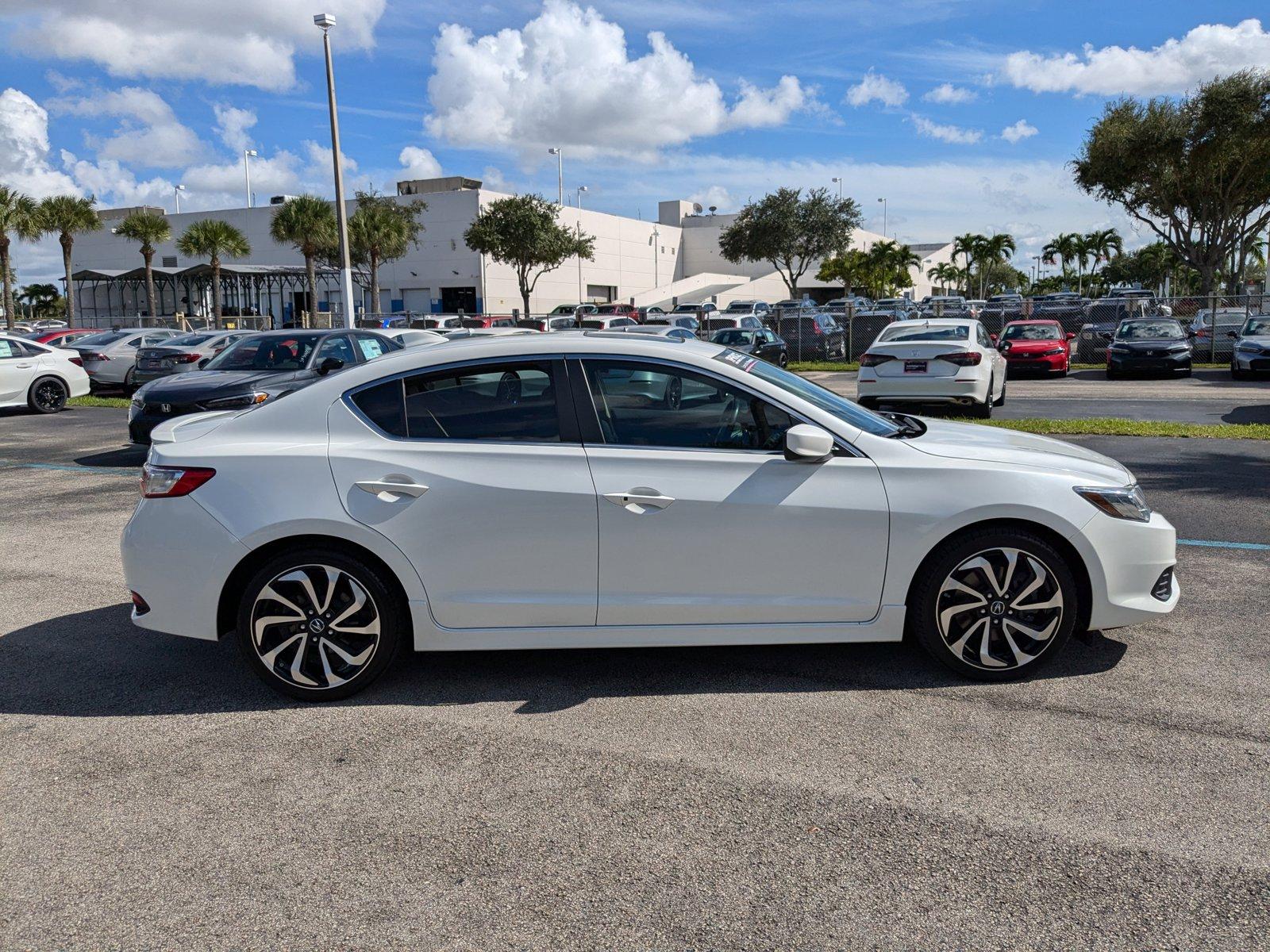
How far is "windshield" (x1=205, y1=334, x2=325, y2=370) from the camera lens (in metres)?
12.2

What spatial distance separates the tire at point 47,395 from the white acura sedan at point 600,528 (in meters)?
16.1

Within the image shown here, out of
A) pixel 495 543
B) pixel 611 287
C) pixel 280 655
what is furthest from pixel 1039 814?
pixel 611 287

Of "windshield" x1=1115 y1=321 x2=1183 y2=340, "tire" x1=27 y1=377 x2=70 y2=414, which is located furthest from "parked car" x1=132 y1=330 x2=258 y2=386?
"windshield" x1=1115 y1=321 x2=1183 y2=340

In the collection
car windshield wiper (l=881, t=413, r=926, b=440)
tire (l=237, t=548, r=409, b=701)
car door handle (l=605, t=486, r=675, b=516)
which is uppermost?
car windshield wiper (l=881, t=413, r=926, b=440)

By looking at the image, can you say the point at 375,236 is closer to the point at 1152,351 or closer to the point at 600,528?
the point at 1152,351

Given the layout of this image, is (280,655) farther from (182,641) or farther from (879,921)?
(879,921)

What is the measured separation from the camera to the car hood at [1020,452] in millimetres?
4570

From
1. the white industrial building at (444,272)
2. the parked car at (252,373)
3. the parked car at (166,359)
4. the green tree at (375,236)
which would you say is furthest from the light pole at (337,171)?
the white industrial building at (444,272)

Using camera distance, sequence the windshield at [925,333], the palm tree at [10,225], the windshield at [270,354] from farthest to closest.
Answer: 1. the palm tree at [10,225]
2. the windshield at [925,333]
3. the windshield at [270,354]

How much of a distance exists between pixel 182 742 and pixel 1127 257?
467 ft

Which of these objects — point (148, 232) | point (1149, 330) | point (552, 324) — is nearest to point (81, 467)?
point (1149, 330)

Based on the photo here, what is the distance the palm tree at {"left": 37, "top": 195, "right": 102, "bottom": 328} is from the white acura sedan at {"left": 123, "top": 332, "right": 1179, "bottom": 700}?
49.9 metres

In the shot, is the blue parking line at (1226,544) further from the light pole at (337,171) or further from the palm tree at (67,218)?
the palm tree at (67,218)

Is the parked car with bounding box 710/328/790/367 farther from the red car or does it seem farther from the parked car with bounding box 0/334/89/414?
the parked car with bounding box 0/334/89/414
